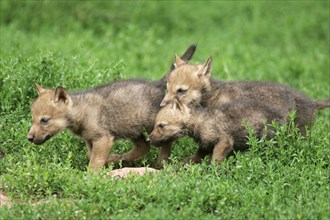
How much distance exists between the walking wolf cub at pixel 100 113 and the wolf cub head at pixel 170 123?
16cm

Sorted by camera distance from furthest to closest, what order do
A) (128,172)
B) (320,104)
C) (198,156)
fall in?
(320,104) → (198,156) → (128,172)

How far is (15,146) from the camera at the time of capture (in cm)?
955

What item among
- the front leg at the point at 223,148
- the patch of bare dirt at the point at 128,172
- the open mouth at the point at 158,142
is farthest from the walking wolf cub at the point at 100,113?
the front leg at the point at 223,148

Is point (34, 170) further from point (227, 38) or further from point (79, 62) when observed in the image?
point (227, 38)

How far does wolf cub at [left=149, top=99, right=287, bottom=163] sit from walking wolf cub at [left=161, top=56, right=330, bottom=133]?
17 centimetres

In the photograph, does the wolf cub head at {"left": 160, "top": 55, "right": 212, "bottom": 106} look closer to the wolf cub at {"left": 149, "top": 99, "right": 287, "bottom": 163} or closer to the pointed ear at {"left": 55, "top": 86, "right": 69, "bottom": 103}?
the wolf cub at {"left": 149, "top": 99, "right": 287, "bottom": 163}

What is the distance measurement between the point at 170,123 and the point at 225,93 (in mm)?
819

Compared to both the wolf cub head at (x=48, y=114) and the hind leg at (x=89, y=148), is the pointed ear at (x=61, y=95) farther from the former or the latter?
the hind leg at (x=89, y=148)

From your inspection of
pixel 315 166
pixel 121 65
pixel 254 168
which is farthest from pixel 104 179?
pixel 121 65

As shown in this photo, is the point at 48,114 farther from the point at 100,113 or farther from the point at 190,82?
the point at 190,82

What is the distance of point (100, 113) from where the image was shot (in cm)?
941

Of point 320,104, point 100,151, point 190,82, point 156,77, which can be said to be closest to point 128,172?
point 100,151

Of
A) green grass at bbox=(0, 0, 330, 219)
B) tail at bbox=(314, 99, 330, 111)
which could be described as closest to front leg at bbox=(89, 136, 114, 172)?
green grass at bbox=(0, 0, 330, 219)

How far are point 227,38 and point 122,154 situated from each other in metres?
6.78
